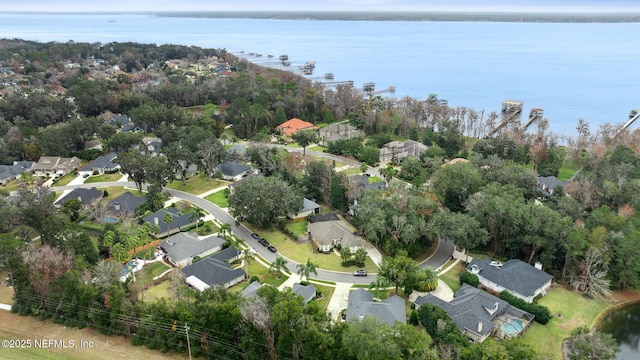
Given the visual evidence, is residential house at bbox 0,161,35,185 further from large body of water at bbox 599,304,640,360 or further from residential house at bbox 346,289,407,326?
large body of water at bbox 599,304,640,360

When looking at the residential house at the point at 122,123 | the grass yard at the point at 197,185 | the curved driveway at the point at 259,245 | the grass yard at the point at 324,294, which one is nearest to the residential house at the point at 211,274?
the curved driveway at the point at 259,245

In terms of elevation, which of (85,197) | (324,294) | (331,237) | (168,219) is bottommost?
(324,294)

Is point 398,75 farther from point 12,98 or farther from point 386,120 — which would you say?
point 12,98

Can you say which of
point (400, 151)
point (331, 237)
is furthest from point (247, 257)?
point (400, 151)

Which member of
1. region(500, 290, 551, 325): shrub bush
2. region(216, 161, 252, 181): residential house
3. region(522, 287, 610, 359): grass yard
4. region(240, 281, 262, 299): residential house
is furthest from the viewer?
region(216, 161, 252, 181): residential house

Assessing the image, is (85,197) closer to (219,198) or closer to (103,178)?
(103,178)

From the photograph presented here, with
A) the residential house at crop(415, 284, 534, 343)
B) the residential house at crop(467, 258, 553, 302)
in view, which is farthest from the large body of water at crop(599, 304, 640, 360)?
the residential house at crop(415, 284, 534, 343)

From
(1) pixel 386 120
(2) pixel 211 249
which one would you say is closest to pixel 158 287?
(2) pixel 211 249
